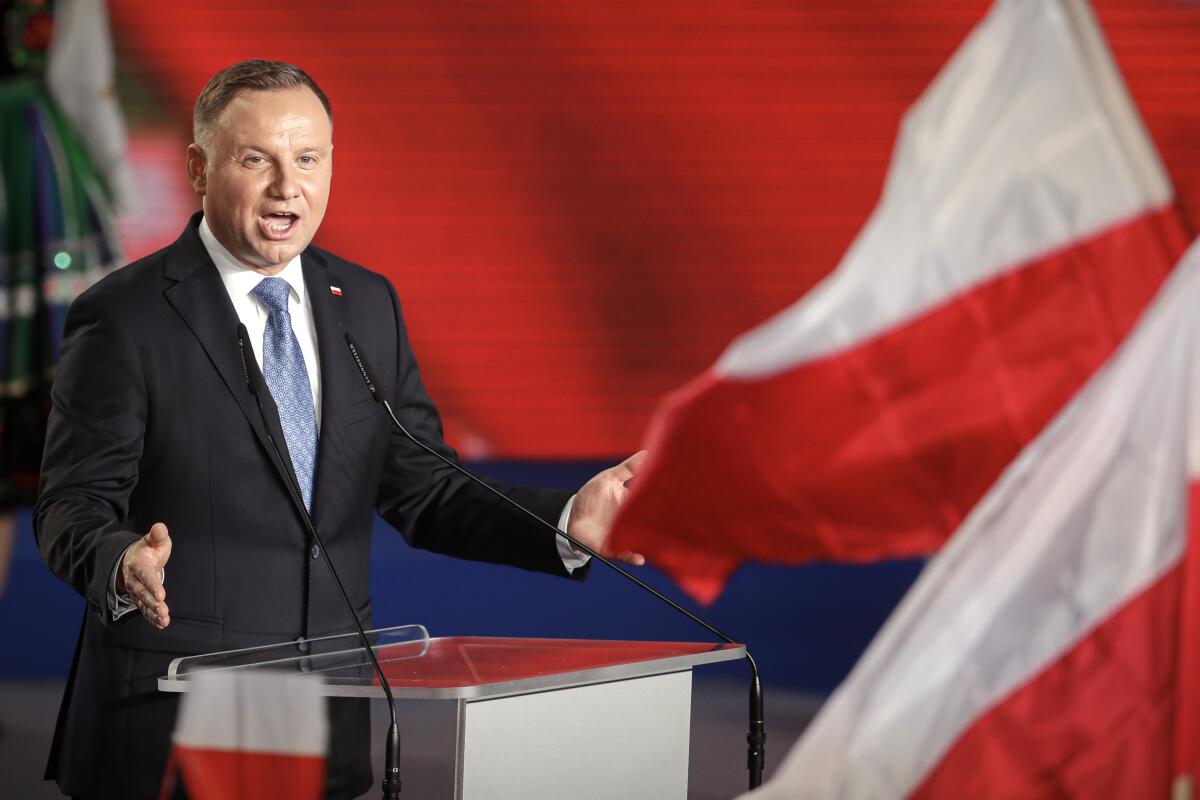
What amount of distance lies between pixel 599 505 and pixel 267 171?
2.05 ft

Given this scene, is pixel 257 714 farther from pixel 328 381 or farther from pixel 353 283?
pixel 353 283

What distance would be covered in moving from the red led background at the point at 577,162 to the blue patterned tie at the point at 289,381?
3.11m

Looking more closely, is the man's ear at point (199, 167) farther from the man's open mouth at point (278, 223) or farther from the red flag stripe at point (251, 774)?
the red flag stripe at point (251, 774)

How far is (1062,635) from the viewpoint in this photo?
1.41 meters

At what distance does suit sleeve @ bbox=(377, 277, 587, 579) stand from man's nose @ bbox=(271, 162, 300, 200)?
30cm

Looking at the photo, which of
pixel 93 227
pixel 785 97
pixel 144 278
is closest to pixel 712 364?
pixel 785 97

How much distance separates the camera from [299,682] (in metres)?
1.54

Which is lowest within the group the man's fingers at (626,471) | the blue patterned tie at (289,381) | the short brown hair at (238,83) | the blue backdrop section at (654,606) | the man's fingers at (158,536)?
the blue backdrop section at (654,606)

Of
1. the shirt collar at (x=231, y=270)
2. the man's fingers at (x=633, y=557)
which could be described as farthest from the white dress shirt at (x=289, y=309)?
the man's fingers at (x=633, y=557)

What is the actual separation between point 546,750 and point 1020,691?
0.54 metres

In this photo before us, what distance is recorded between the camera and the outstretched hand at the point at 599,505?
2109 mm

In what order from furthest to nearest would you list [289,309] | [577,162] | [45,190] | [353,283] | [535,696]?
[577,162]
[45,190]
[353,283]
[289,309]
[535,696]

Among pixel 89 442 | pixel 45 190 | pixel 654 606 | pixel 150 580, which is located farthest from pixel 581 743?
pixel 45 190

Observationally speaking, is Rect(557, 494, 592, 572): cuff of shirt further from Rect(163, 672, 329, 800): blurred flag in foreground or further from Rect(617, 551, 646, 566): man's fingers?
Rect(163, 672, 329, 800): blurred flag in foreground
